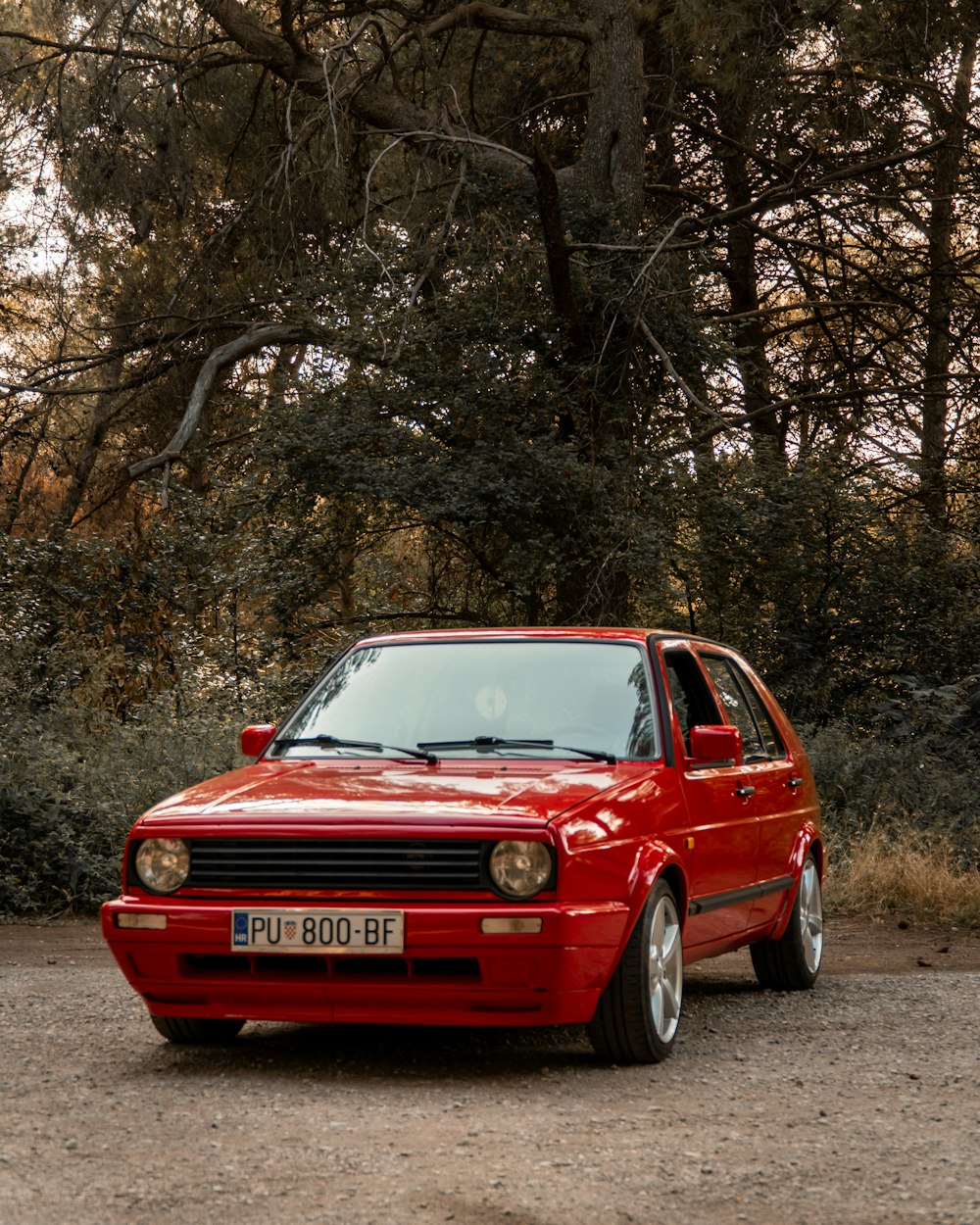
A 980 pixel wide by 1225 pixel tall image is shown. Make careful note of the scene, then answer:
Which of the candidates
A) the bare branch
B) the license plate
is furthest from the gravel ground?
the bare branch

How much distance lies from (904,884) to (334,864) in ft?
23.2

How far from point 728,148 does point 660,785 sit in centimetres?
1781

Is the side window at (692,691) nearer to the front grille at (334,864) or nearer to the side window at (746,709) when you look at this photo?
the side window at (746,709)

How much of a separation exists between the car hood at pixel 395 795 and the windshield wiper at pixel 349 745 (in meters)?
0.08

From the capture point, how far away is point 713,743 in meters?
7.00

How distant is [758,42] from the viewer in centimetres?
1833

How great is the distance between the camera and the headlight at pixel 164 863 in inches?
246

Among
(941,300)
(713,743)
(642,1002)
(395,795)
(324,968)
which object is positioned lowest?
(642,1002)

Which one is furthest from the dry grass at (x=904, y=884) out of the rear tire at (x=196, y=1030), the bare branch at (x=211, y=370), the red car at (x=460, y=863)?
the bare branch at (x=211, y=370)

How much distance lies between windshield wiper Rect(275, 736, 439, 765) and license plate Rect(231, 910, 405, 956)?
3.29 ft

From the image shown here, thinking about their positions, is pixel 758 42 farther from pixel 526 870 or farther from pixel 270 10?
pixel 526 870

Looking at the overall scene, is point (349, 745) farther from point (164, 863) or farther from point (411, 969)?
point (411, 969)

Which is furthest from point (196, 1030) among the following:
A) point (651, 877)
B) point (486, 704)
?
point (651, 877)

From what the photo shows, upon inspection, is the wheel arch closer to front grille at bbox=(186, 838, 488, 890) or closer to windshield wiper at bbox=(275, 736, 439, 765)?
windshield wiper at bbox=(275, 736, 439, 765)
